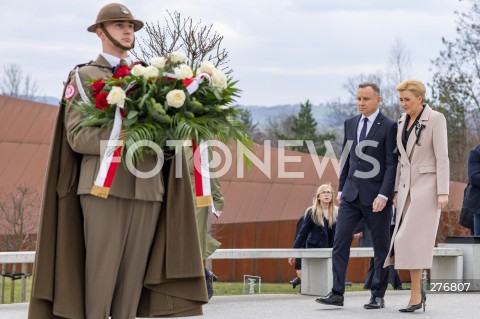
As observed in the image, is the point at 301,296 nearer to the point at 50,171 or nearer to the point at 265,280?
the point at 50,171

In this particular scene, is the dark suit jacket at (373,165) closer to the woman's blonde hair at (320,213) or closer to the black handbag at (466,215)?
the woman's blonde hair at (320,213)

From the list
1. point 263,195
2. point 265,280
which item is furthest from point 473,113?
point 265,280

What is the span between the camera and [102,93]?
5805 mm

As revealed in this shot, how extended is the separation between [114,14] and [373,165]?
12.9 feet

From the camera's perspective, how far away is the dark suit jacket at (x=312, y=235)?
13.3 m

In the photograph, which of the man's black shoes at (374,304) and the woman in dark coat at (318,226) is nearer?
the man's black shoes at (374,304)

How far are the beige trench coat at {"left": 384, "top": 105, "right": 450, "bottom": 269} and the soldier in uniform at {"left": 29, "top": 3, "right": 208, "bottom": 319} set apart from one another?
3.48m

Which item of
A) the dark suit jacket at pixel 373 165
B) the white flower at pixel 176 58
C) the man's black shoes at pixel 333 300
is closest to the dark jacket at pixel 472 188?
the dark suit jacket at pixel 373 165

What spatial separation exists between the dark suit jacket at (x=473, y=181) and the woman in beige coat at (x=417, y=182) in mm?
3543

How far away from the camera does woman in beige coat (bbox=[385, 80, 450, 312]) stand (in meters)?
9.16

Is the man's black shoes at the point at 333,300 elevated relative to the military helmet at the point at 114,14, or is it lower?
lower

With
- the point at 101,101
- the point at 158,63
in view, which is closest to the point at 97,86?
the point at 101,101

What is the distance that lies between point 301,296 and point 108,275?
552cm

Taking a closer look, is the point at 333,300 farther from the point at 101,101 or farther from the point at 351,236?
the point at 101,101
